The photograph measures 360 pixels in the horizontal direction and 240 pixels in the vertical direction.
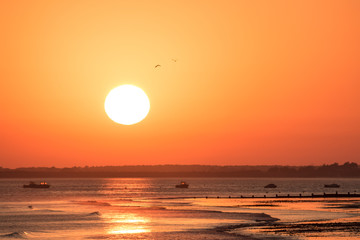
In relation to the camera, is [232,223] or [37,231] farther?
[232,223]

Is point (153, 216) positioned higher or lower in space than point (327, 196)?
lower

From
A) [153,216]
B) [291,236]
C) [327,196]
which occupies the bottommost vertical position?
[291,236]

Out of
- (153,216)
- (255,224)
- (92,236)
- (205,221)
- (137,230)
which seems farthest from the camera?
(153,216)

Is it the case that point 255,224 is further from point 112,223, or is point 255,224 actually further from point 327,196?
point 327,196

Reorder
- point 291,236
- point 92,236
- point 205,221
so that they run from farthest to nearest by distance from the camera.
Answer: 1. point 205,221
2. point 92,236
3. point 291,236

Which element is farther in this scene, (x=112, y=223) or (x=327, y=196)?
(x=327, y=196)

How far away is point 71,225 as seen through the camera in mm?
86250

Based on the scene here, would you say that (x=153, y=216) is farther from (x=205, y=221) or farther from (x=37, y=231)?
(x=37, y=231)

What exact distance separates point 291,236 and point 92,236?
23.8 m

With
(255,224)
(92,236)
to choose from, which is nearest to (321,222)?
(255,224)

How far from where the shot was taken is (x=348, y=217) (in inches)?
3620

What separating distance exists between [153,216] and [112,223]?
42.9 feet

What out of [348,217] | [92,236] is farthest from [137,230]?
[348,217]

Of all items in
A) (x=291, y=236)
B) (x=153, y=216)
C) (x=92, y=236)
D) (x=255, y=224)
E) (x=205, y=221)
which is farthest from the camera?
(x=153, y=216)
